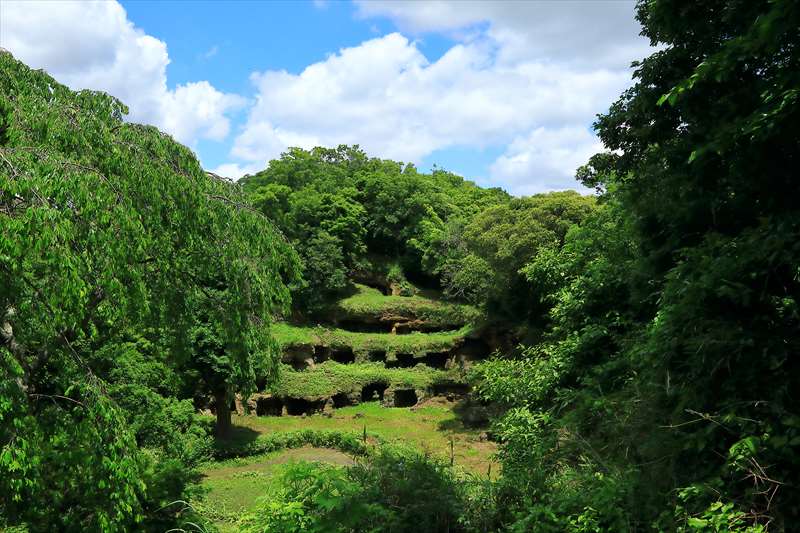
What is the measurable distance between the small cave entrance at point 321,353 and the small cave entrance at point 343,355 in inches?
13.8

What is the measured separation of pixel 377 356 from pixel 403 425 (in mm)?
7367

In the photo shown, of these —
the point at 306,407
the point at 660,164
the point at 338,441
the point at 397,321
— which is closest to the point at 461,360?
the point at 397,321

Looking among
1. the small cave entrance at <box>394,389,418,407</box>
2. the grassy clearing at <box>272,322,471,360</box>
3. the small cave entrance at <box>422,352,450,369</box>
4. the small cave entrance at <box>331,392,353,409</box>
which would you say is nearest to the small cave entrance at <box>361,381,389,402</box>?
the small cave entrance at <box>394,389,418,407</box>

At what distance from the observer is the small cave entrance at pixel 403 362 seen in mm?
32281

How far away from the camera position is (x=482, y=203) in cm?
4344

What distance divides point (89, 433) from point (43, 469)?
150 centimetres

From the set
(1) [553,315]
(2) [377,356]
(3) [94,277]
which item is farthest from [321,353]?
(3) [94,277]

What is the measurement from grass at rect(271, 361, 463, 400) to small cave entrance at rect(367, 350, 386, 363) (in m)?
0.73

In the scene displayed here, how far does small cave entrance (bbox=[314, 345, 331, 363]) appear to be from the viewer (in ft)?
103

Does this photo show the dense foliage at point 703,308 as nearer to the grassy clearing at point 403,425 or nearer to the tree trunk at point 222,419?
the grassy clearing at point 403,425

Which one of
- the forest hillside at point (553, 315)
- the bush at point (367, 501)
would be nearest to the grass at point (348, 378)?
the forest hillside at point (553, 315)

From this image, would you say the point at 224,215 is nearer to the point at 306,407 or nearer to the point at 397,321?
the point at 306,407

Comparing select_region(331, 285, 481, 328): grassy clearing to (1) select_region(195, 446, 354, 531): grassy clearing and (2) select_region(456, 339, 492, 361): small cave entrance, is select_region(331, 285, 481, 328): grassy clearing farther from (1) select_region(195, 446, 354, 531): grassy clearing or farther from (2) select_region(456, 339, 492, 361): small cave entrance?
(1) select_region(195, 446, 354, 531): grassy clearing

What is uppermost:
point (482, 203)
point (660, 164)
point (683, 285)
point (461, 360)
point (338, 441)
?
point (482, 203)
